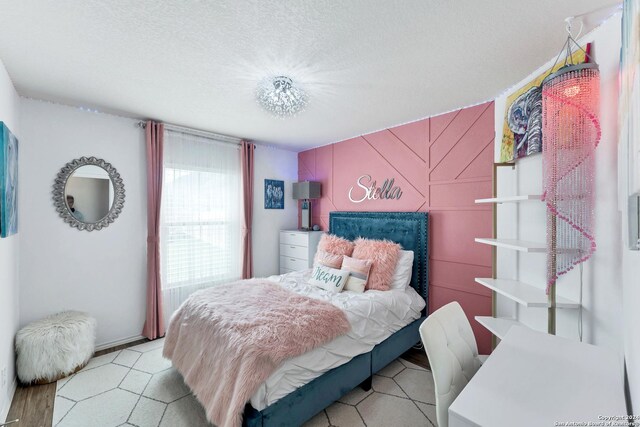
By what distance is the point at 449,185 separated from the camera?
2.83m

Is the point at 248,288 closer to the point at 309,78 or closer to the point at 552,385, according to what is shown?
the point at 309,78

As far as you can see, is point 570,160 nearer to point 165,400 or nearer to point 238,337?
point 238,337

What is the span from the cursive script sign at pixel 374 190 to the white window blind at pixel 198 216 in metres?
1.79

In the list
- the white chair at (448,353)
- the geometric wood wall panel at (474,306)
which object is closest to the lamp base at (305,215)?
the geometric wood wall panel at (474,306)

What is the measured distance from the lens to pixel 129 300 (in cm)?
305

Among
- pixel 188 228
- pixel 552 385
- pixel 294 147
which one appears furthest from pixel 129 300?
pixel 552 385

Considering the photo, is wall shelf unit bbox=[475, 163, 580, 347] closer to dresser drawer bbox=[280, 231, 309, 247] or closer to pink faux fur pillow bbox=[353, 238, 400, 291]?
pink faux fur pillow bbox=[353, 238, 400, 291]

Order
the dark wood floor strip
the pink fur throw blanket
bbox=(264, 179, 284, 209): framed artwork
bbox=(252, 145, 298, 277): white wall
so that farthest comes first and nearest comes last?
bbox=(264, 179, 284, 209): framed artwork, bbox=(252, 145, 298, 277): white wall, the dark wood floor strip, the pink fur throw blanket

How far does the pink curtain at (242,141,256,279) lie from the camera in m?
3.91

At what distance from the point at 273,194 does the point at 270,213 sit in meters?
0.32

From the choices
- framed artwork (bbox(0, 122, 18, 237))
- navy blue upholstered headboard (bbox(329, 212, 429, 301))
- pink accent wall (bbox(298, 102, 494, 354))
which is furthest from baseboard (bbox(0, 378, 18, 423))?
pink accent wall (bbox(298, 102, 494, 354))

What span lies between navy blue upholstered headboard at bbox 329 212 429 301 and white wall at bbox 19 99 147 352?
2.63m

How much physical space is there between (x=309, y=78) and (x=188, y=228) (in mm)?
2500

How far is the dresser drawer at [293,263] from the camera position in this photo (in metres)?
4.03
